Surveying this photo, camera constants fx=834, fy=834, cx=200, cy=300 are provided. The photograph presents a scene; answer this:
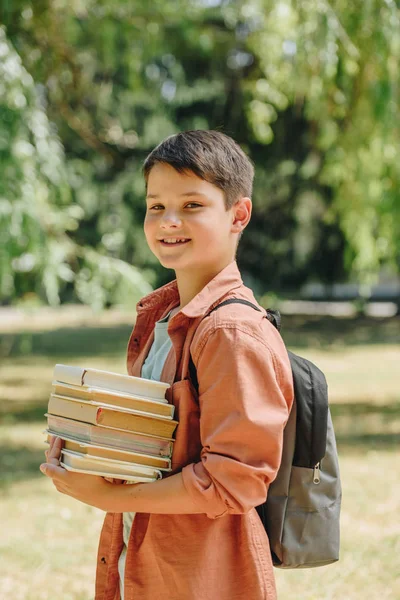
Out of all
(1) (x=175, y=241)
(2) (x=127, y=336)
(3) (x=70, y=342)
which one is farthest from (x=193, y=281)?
(2) (x=127, y=336)

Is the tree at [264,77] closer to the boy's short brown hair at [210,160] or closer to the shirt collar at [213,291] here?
the boy's short brown hair at [210,160]

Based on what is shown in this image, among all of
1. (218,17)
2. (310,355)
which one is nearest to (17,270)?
(218,17)

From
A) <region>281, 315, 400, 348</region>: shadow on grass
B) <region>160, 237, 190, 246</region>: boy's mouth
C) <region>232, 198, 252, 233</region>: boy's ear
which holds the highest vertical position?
<region>281, 315, 400, 348</region>: shadow on grass

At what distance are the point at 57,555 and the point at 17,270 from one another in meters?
3.59

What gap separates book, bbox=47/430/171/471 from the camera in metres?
1.56

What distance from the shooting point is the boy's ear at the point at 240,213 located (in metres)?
1.76

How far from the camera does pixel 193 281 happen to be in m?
1.78

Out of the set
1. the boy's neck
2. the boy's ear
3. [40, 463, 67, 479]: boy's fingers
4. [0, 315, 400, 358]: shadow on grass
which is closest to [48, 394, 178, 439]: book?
[40, 463, 67, 479]: boy's fingers

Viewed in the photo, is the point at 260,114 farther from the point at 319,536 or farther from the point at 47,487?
the point at 319,536

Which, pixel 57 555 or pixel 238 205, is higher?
pixel 238 205

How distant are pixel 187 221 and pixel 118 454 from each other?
48cm

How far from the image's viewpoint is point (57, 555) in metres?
4.30

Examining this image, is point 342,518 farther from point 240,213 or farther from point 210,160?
point 210,160

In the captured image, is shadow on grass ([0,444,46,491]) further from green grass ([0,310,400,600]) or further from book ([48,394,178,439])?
book ([48,394,178,439])
